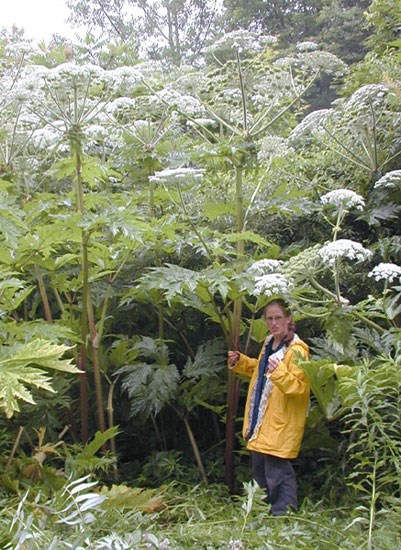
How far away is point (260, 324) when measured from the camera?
13.8ft

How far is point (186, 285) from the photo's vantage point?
3.63m

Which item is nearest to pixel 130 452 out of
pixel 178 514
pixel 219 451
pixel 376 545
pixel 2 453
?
pixel 219 451

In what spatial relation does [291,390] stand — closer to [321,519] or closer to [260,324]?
[260,324]

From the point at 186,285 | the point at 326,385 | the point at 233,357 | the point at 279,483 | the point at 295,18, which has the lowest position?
the point at 279,483

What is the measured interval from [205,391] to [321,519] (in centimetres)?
164

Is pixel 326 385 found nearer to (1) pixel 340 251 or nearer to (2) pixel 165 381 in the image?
(1) pixel 340 251

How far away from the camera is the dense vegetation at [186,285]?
3254 millimetres

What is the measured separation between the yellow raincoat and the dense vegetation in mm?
108

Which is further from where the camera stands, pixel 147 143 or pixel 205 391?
pixel 147 143

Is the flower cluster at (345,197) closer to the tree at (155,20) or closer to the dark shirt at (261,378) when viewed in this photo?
the dark shirt at (261,378)

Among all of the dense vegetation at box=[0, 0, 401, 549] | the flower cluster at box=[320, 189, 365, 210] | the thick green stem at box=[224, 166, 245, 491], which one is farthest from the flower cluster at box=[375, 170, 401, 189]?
the thick green stem at box=[224, 166, 245, 491]

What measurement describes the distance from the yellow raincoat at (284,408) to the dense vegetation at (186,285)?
0.11 m

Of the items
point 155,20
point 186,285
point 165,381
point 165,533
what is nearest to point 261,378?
point 165,381

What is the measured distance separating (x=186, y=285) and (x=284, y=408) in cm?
90
